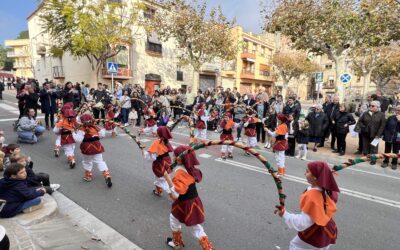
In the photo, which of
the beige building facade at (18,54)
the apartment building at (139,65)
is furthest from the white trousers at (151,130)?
the beige building facade at (18,54)

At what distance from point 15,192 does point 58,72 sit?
106 feet

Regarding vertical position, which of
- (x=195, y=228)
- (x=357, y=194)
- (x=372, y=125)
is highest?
(x=372, y=125)

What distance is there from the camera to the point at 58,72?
107ft

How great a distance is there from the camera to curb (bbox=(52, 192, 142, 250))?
395 centimetres

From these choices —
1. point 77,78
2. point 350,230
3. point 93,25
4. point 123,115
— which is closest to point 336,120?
point 350,230

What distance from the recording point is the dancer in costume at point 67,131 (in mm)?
7199

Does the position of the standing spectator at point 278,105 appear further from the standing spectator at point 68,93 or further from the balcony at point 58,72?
the balcony at point 58,72

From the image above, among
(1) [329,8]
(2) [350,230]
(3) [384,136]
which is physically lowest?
(2) [350,230]

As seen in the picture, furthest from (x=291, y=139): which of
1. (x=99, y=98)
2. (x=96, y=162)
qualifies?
(x=99, y=98)

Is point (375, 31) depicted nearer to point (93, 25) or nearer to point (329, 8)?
point (329, 8)

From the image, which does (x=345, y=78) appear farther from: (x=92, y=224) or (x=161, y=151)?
(x=92, y=224)

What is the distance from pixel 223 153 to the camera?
859 cm

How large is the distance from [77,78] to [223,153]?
26.3m

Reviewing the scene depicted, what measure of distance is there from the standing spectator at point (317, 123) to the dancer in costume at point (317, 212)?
7.61 metres
